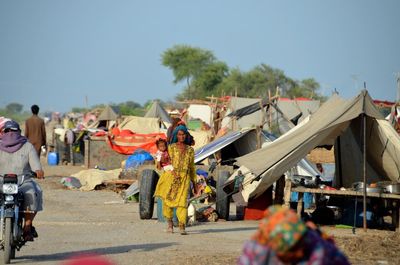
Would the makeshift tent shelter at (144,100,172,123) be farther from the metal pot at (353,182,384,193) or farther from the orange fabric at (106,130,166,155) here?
the metal pot at (353,182,384,193)

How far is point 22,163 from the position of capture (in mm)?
10039

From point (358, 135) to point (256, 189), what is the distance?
2.65 m

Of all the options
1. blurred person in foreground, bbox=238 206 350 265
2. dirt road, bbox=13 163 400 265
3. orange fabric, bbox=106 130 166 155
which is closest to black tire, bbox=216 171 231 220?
dirt road, bbox=13 163 400 265

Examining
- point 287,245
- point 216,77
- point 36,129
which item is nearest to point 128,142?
point 36,129

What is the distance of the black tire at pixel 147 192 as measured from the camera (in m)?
14.5

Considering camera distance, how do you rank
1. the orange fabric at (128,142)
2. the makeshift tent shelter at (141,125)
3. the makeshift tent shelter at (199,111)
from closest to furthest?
the orange fabric at (128,142)
the makeshift tent shelter at (141,125)
the makeshift tent shelter at (199,111)

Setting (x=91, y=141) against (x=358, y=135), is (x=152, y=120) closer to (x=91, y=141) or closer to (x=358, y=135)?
(x=91, y=141)

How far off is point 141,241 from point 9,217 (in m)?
2.75

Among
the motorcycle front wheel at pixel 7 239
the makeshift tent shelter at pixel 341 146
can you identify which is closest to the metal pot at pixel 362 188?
→ the makeshift tent shelter at pixel 341 146

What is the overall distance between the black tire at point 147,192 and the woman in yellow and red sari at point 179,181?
5.53 ft

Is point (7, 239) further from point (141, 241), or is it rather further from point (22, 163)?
point (141, 241)

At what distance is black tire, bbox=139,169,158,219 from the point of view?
1455 centimetres

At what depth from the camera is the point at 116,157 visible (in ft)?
88.6

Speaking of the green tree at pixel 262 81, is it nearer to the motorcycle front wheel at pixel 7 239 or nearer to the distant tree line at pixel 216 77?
the distant tree line at pixel 216 77
